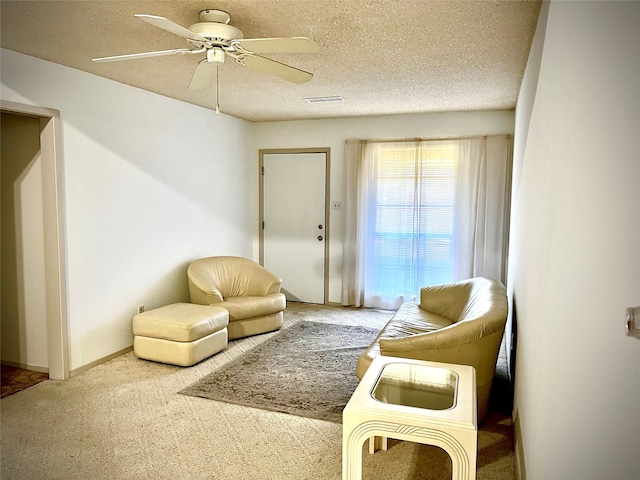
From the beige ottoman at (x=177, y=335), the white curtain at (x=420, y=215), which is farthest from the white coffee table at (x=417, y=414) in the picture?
the white curtain at (x=420, y=215)

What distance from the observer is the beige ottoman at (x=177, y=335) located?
13.0 ft

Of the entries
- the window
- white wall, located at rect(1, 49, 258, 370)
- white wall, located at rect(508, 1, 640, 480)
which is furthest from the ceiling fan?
the window

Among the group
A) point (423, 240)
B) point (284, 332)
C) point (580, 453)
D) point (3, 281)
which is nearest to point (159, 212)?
point (3, 281)

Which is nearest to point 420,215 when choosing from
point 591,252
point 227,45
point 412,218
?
point 412,218

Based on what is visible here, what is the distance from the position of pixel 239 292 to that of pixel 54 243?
2159 millimetres

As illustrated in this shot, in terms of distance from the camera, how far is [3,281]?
401 cm

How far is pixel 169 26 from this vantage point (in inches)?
85.4

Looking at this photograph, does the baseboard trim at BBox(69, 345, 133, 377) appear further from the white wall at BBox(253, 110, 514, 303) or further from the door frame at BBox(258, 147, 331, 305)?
the white wall at BBox(253, 110, 514, 303)

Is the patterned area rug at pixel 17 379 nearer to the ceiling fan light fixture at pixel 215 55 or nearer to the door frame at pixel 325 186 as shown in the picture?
the ceiling fan light fixture at pixel 215 55

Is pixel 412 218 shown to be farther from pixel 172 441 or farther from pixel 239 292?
pixel 172 441

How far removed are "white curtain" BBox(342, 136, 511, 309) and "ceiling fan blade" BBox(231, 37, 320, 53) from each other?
3.53 m

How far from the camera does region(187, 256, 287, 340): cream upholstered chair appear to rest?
475cm

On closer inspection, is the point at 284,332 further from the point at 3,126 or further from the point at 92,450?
the point at 3,126

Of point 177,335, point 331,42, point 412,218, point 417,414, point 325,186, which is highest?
point 331,42
